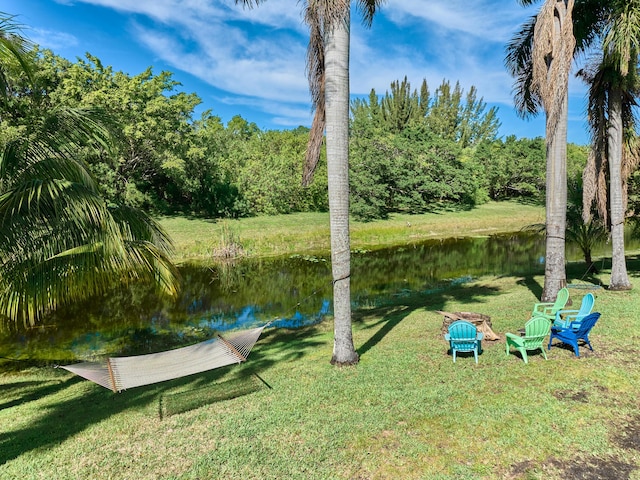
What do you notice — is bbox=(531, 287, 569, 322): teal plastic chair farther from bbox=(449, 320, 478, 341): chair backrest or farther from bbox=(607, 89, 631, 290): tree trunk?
bbox=(607, 89, 631, 290): tree trunk

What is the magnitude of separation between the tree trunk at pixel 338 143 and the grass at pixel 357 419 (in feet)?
5.27

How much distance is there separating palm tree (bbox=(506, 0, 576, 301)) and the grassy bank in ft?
48.9

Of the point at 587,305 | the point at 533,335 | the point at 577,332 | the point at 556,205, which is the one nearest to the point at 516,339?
the point at 533,335

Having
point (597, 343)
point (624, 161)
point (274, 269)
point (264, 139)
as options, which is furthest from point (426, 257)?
point (264, 139)

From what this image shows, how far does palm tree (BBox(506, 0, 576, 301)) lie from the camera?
9.27 meters

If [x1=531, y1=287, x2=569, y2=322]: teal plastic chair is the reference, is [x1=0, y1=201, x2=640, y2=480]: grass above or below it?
below

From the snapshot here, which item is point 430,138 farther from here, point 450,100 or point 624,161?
point 624,161

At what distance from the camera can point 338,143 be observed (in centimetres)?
678

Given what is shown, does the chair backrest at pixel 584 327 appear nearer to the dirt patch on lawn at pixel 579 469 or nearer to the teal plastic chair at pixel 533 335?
the teal plastic chair at pixel 533 335

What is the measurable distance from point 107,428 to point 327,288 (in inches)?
438

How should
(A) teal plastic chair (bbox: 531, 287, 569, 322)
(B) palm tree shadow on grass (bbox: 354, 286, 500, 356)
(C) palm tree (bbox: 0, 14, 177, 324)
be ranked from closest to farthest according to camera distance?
(C) palm tree (bbox: 0, 14, 177, 324), (A) teal plastic chair (bbox: 531, 287, 569, 322), (B) palm tree shadow on grass (bbox: 354, 286, 500, 356)

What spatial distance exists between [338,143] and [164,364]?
459 centimetres

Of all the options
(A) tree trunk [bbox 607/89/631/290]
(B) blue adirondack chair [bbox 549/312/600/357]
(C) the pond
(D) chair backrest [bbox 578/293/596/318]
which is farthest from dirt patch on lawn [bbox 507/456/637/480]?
(A) tree trunk [bbox 607/89/631/290]

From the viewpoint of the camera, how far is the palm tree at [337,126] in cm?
666
